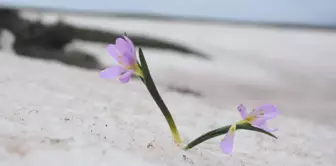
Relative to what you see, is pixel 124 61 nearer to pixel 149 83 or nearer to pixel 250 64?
pixel 149 83

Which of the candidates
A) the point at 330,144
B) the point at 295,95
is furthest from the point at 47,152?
the point at 295,95

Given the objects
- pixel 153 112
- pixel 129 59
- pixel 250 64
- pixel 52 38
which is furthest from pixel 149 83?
pixel 250 64

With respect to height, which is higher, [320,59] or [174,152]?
[320,59]

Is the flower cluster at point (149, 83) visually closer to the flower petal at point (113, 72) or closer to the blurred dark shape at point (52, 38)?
the flower petal at point (113, 72)

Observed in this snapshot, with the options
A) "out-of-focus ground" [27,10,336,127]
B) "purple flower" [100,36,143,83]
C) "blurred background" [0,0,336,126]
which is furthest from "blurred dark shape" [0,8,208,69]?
"purple flower" [100,36,143,83]

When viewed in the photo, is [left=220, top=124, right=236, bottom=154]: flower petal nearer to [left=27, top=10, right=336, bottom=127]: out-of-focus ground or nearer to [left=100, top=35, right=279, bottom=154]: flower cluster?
[left=100, top=35, right=279, bottom=154]: flower cluster

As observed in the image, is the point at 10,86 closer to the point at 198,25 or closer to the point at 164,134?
the point at 164,134
